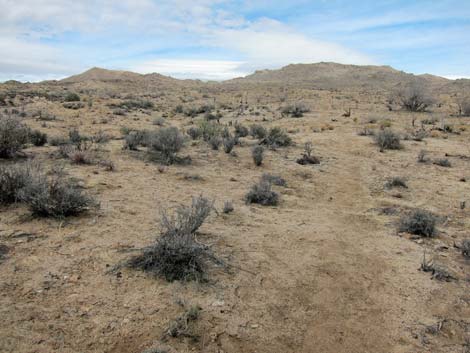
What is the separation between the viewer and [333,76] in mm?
79812

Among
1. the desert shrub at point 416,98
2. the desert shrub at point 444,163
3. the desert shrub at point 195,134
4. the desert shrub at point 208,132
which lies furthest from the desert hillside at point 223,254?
the desert shrub at point 416,98

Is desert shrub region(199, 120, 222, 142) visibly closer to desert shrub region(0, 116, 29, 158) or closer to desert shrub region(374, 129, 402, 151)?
desert shrub region(374, 129, 402, 151)

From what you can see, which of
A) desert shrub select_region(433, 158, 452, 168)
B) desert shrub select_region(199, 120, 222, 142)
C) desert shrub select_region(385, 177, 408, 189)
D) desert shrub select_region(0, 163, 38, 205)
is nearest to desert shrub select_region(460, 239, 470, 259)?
desert shrub select_region(385, 177, 408, 189)

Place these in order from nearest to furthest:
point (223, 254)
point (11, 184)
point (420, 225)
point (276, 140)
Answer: point (223, 254) → point (11, 184) → point (420, 225) → point (276, 140)

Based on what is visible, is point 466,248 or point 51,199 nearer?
point 51,199

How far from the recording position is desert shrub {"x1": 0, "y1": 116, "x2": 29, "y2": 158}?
8.27m

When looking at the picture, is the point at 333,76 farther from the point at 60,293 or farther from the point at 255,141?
the point at 60,293

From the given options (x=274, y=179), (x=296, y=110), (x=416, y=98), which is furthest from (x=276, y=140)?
(x=416, y=98)

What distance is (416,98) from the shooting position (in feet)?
78.9

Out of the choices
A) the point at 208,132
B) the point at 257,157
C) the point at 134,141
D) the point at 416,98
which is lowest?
the point at 257,157

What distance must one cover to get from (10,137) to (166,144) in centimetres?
365

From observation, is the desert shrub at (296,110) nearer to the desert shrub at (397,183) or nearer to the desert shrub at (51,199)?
the desert shrub at (397,183)

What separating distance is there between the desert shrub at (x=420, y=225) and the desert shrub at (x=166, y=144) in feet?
19.2

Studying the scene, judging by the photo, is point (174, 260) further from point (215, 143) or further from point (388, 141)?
point (388, 141)
